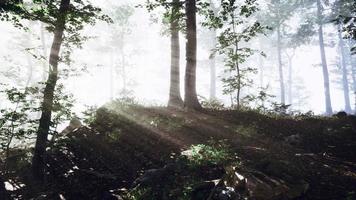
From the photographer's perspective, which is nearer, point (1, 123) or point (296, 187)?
point (296, 187)

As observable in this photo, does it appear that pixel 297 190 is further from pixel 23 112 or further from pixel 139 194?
pixel 23 112

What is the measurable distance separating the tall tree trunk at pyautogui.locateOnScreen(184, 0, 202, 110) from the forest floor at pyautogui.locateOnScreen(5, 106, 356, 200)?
25.9 inches

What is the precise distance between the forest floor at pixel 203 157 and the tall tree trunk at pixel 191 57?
0.66m

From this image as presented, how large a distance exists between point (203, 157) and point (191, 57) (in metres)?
6.65

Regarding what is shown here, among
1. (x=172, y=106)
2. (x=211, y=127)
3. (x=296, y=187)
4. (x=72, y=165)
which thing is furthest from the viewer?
(x=172, y=106)

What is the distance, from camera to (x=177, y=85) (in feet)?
56.9

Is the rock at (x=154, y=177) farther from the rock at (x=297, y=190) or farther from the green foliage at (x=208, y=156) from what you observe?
the rock at (x=297, y=190)

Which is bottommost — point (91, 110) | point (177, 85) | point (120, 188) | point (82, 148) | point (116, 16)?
point (120, 188)

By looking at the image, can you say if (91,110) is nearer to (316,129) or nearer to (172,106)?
(172,106)

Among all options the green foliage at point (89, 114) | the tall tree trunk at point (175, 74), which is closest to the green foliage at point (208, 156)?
the green foliage at point (89, 114)

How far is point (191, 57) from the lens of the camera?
49.6ft

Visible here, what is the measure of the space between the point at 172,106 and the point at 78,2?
25.2 feet

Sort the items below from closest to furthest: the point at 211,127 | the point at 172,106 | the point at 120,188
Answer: the point at 120,188, the point at 211,127, the point at 172,106

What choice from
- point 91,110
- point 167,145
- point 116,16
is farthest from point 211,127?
point 116,16
